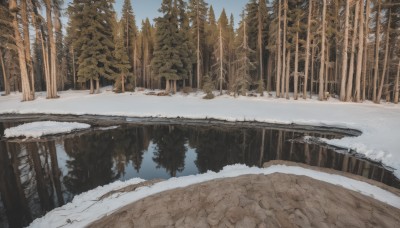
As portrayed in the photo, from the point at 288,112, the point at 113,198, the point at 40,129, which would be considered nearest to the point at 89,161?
the point at 113,198

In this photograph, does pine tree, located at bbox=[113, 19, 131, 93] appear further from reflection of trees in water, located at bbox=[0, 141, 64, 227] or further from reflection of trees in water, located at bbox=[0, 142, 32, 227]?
reflection of trees in water, located at bbox=[0, 142, 32, 227]

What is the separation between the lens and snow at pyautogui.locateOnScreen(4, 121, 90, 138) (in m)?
12.8

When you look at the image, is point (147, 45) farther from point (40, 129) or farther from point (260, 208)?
point (260, 208)

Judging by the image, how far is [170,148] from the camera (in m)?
11.6

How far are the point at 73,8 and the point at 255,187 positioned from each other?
3251 centimetres

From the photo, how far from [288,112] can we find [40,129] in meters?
17.2

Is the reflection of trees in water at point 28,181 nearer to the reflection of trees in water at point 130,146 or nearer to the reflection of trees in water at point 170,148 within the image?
the reflection of trees in water at point 130,146

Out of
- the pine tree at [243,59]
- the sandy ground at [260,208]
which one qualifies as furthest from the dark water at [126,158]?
the pine tree at [243,59]

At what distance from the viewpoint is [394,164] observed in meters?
8.16

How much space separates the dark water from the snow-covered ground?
150cm

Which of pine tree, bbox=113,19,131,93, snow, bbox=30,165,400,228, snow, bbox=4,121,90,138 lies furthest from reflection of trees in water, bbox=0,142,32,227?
pine tree, bbox=113,19,131,93

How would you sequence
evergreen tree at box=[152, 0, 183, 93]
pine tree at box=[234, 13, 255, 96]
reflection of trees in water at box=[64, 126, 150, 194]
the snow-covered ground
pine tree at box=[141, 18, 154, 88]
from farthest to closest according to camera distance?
pine tree at box=[141, 18, 154, 88] < evergreen tree at box=[152, 0, 183, 93] < pine tree at box=[234, 13, 255, 96] < the snow-covered ground < reflection of trees in water at box=[64, 126, 150, 194]

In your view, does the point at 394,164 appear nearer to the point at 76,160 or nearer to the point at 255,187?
the point at 255,187

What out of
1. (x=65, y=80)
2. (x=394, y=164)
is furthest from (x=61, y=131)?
(x=65, y=80)
